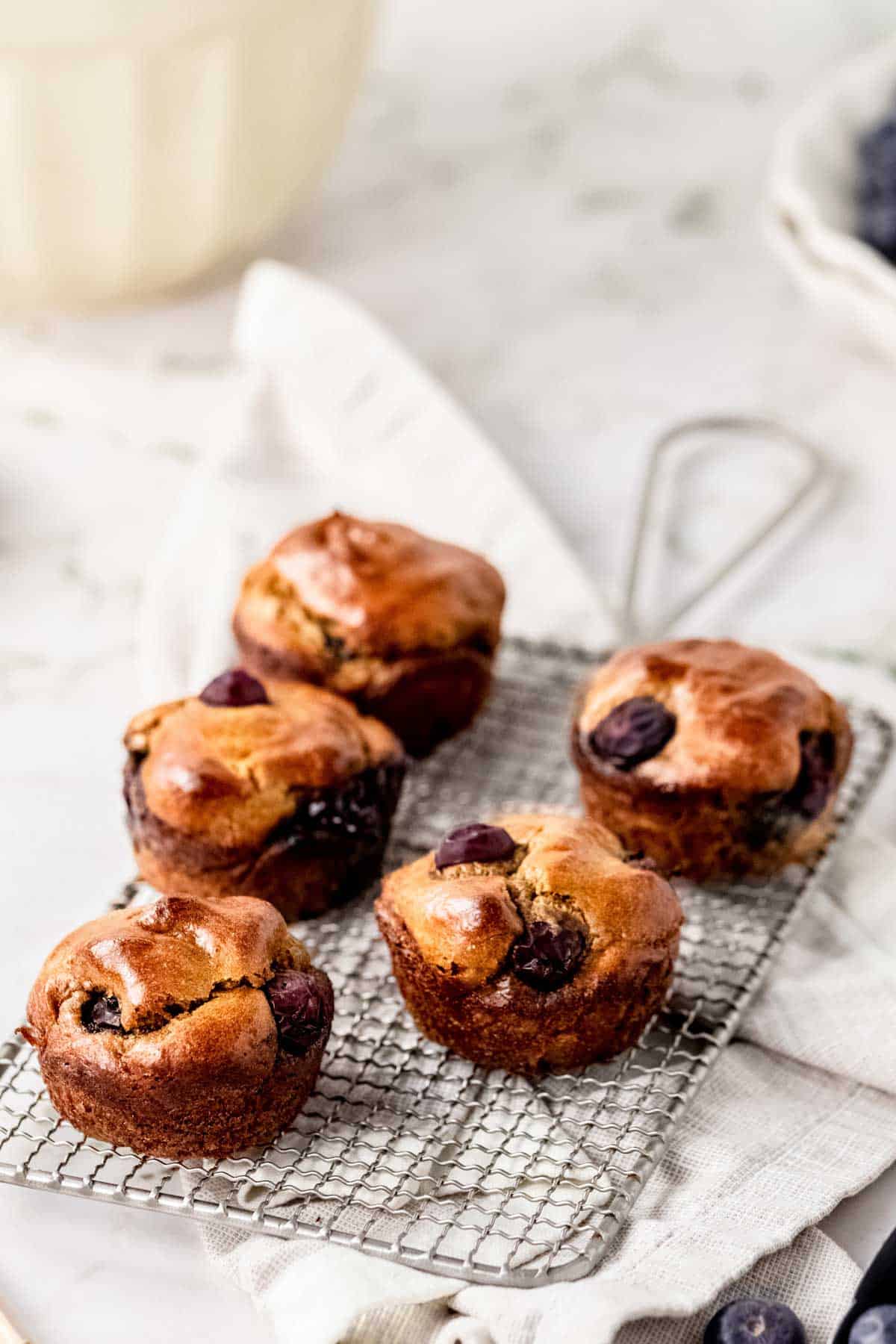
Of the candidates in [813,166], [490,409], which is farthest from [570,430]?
[813,166]

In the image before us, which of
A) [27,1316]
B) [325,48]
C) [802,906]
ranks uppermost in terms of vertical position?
[325,48]

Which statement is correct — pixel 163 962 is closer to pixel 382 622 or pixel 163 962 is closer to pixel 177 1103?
pixel 177 1103

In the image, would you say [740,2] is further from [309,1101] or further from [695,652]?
[309,1101]

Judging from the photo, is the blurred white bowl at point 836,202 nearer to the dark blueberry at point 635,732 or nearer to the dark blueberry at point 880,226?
the dark blueberry at point 880,226

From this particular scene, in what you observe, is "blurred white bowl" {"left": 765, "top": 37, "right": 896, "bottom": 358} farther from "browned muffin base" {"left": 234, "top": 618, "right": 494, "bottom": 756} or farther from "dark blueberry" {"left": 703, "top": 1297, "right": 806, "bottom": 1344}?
"dark blueberry" {"left": 703, "top": 1297, "right": 806, "bottom": 1344}

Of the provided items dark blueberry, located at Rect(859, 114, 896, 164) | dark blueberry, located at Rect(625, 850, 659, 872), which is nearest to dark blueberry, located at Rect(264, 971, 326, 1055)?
dark blueberry, located at Rect(625, 850, 659, 872)

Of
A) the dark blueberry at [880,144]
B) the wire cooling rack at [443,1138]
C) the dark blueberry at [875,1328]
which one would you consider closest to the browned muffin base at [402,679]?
the wire cooling rack at [443,1138]

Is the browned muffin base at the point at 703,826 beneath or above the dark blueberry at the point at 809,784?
beneath
